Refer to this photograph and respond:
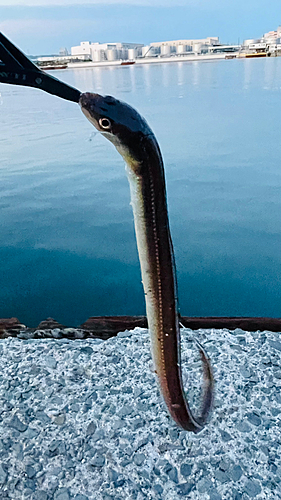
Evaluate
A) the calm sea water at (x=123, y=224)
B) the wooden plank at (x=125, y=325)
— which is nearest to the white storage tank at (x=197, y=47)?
the calm sea water at (x=123, y=224)

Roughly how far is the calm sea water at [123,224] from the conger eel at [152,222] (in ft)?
0.38

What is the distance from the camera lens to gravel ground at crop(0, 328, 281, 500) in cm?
141

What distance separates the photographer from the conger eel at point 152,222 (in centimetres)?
84

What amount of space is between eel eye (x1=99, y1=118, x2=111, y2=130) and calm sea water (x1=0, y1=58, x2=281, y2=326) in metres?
0.10

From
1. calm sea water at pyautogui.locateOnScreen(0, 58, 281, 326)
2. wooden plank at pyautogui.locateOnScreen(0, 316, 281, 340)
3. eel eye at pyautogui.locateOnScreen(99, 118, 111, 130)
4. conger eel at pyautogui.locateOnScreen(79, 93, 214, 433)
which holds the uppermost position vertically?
eel eye at pyautogui.locateOnScreen(99, 118, 111, 130)

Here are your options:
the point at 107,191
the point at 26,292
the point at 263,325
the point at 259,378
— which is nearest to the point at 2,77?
the point at 259,378

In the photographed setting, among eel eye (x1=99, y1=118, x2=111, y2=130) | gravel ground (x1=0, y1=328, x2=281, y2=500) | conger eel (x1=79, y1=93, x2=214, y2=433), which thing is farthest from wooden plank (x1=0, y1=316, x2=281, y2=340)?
eel eye (x1=99, y1=118, x2=111, y2=130)

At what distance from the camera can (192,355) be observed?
2.05 m

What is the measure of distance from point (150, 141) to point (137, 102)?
10.4 meters

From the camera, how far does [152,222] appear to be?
3.08ft

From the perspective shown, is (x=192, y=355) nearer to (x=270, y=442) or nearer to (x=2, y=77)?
(x=270, y=442)

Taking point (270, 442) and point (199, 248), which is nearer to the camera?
point (270, 442)

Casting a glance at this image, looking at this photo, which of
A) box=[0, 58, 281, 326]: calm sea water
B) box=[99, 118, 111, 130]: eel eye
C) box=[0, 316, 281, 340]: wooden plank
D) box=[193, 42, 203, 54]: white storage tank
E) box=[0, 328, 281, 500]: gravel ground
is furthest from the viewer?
box=[193, 42, 203, 54]: white storage tank

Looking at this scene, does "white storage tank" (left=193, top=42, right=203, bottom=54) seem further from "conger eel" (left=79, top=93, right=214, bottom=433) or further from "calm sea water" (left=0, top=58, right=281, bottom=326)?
"conger eel" (left=79, top=93, right=214, bottom=433)
